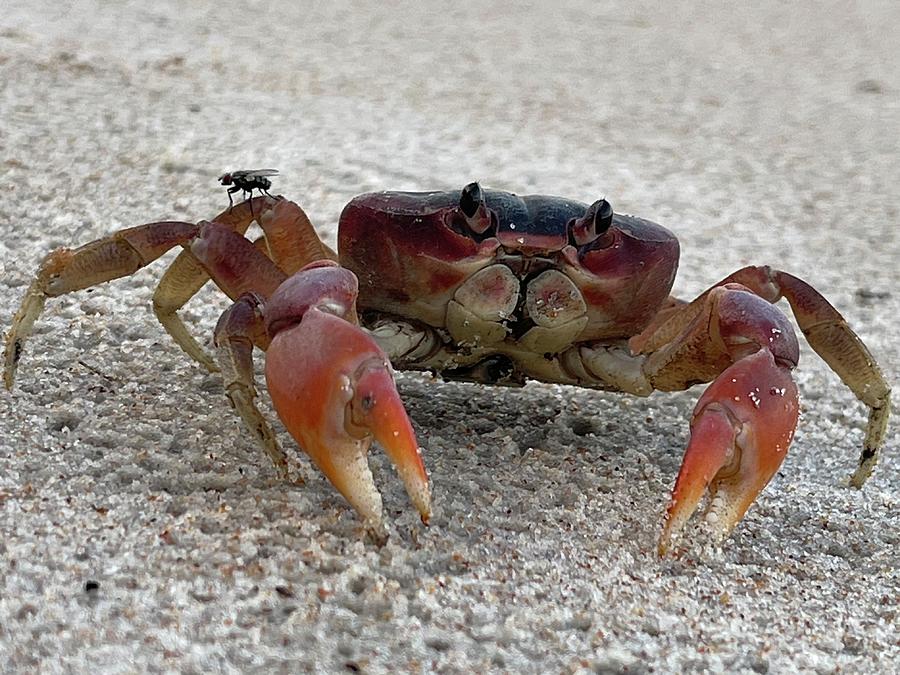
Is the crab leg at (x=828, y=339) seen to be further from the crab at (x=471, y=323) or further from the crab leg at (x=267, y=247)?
the crab leg at (x=267, y=247)

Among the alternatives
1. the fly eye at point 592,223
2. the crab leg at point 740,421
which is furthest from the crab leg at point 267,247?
the crab leg at point 740,421

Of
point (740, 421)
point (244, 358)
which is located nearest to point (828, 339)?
point (740, 421)

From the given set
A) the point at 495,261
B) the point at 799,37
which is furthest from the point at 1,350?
the point at 799,37

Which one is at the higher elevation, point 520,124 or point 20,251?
point 20,251

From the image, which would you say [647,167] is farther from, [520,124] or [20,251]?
[20,251]

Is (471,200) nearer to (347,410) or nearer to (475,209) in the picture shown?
(475,209)

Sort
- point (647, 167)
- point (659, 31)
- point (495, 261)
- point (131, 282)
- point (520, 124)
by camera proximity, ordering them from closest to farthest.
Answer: point (495, 261), point (131, 282), point (647, 167), point (520, 124), point (659, 31)
